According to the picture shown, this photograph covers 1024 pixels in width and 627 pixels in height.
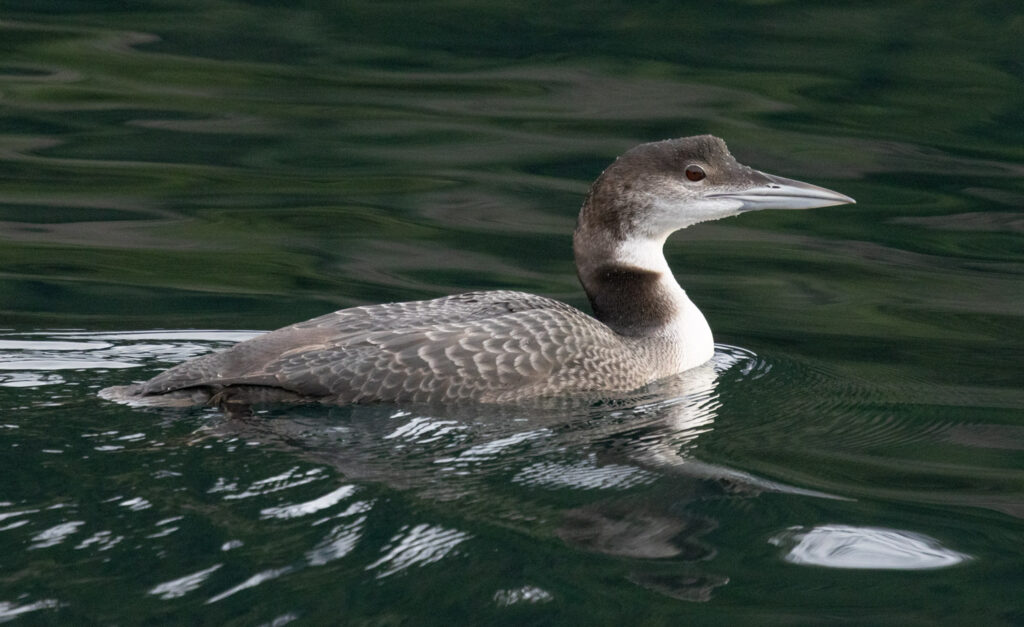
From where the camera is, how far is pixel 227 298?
7.55 m

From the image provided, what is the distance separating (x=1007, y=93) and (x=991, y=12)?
1.34 meters

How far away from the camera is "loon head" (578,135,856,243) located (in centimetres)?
660

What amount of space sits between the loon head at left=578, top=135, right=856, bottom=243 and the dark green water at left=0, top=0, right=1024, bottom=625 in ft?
2.40

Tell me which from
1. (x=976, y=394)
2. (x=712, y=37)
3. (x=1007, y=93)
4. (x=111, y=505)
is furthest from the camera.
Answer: (x=712, y=37)

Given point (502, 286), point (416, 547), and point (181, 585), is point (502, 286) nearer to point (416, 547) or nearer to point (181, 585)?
point (416, 547)

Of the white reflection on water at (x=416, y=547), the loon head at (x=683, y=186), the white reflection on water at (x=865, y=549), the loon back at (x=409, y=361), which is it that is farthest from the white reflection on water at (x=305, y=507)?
the loon head at (x=683, y=186)

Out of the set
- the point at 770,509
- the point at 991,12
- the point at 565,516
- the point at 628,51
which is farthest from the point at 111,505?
the point at 991,12

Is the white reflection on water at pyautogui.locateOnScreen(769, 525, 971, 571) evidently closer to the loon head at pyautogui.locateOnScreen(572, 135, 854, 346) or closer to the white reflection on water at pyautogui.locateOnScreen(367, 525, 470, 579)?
the white reflection on water at pyautogui.locateOnScreen(367, 525, 470, 579)

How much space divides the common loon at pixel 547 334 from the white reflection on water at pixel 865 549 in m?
1.47

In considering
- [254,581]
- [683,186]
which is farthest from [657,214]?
[254,581]

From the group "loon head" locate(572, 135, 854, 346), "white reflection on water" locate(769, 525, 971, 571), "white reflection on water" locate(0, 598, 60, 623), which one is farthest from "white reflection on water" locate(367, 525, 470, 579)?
"loon head" locate(572, 135, 854, 346)

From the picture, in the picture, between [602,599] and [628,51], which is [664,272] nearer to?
[602,599]

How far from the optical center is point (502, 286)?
7867 mm

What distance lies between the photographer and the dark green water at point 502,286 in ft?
14.6
